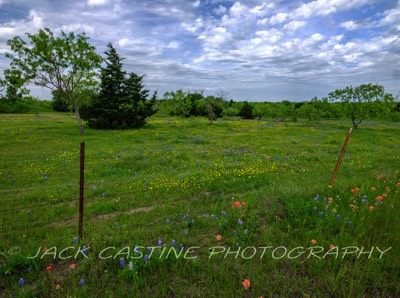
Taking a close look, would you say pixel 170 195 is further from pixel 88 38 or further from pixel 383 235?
pixel 88 38

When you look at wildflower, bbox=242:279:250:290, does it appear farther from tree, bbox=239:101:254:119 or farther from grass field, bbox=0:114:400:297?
tree, bbox=239:101:254:119

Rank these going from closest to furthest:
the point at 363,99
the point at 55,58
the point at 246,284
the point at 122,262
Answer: the point at 246,284, the point at 122,262, the point at 55,58, the point at 363,99

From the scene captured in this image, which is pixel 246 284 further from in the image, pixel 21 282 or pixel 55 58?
pixel 55 58

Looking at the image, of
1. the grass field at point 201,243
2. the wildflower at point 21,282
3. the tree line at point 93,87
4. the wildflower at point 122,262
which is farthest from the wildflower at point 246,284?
the tree line at point 93,87

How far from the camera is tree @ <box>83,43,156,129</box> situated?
32.0 m

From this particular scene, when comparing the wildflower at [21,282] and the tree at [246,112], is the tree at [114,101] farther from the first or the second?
the tree at [246,112]

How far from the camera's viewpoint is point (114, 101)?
106 feet

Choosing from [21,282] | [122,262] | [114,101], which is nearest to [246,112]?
[114,101]

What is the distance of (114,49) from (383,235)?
3561 cm

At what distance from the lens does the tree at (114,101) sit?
31984 mm

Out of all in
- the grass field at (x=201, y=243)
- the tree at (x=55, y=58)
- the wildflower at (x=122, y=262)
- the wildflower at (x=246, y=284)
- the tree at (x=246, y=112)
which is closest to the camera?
the wildflower at (x=246, y=284)

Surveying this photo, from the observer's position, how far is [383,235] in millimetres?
4410

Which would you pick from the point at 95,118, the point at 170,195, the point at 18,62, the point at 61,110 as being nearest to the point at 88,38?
the point at 18,62

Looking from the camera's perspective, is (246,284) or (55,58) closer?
(246,284)
